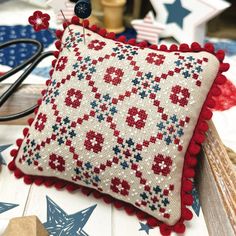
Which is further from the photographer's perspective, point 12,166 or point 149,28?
point 149,28

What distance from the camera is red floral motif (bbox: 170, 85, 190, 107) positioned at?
546mm

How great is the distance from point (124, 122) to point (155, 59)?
0.37 ft

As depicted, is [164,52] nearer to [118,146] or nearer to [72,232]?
[118,146]

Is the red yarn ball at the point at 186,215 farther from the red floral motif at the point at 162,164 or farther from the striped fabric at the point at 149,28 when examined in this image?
the striped fabric at the point at 149,28

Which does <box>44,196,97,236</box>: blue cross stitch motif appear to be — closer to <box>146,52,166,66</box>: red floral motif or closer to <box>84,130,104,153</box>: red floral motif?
<box>84,130,104,153</box>: red floral motif

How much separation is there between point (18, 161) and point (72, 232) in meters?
0.17

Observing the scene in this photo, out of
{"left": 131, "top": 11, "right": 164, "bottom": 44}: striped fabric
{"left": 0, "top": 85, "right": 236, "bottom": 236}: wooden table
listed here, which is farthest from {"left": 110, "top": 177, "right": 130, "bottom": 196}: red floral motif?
{"left": 131, "top": 11, "right": 164, "bottom": 44}: striped fabric

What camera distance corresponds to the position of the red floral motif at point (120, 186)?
0.56 metres

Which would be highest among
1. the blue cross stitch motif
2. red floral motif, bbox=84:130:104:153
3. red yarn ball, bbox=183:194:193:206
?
red floral motif, bbox=84:130:104:153

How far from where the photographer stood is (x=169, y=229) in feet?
1.85

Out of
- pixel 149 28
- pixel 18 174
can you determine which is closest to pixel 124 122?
pixel 18 174

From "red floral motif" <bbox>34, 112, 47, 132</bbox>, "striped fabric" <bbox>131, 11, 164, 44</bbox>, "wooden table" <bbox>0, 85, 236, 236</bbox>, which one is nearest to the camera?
"wooden table" <bbox>0, 85, 236, 236</bbox>

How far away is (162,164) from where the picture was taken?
0.54 m

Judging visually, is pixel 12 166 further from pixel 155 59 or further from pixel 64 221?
pixel 155 59
